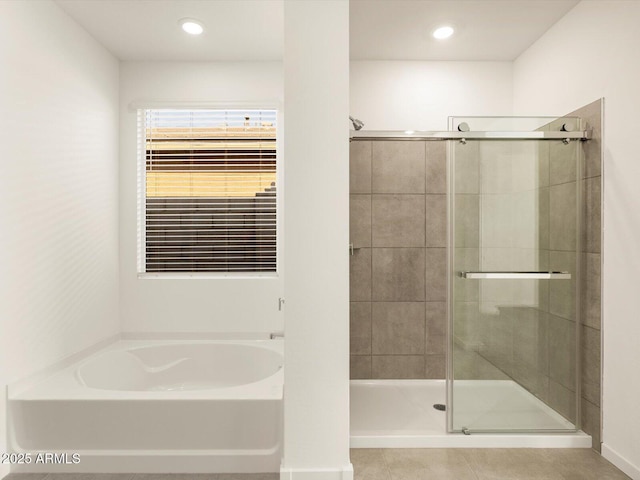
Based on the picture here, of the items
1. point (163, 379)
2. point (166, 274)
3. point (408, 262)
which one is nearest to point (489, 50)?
point (408, 262)

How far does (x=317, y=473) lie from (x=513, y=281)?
140 cm

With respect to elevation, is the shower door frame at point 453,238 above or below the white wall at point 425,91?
below

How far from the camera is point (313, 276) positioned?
1.93 metres

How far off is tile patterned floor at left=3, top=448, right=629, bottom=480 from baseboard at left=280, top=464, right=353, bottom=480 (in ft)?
0.43

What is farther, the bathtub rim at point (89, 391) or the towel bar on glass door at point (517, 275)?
the towel bar on glass door at point (517, 275)

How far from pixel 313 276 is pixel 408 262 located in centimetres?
136

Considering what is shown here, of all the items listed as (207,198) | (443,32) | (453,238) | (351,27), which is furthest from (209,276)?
(443,32)

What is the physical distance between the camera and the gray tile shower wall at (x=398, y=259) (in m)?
3.07

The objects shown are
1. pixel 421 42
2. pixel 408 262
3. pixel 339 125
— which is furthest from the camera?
pixel 408 262

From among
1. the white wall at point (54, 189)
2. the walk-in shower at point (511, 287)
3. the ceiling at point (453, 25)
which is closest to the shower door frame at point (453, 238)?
the walk-in shower at point (511, 287)

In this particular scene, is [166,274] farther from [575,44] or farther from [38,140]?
[575,44]

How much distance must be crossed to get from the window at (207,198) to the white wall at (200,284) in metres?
0.11

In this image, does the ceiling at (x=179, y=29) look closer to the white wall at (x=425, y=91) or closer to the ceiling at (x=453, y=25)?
the ceiling at (x=453, y=25)

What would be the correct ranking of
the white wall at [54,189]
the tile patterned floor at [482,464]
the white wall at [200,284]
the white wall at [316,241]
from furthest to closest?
1. the white wall at [200,284]
2. the white wall at [54,189]
3. the tile patterned floor at [482,464]
4. the white wall at [316,241]
